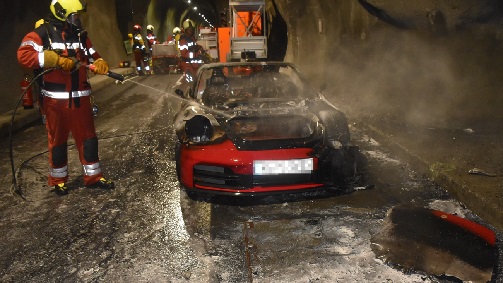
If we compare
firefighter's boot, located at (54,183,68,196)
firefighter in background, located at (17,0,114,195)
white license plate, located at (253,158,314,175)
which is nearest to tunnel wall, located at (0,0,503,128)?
white license plate, located at (253,158,314,175)

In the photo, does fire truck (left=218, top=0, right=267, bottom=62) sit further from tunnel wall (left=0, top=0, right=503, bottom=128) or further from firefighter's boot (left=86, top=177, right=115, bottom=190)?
firefighter's boot (left=86, top=177, right=115, bottom=190)

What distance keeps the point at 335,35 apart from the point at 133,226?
8.85 meters

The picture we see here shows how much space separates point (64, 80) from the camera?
3.80 metres

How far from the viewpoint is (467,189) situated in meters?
3.58

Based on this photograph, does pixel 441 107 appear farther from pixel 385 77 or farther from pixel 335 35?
pixel 335 35

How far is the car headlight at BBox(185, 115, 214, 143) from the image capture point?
3599 mm

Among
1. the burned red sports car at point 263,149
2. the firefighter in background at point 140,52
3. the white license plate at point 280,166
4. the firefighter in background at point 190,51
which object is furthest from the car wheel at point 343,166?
the firefighter in background at point 140,52

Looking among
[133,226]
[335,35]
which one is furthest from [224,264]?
[335,35]

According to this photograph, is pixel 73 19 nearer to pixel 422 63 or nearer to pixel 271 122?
pixel 271 122

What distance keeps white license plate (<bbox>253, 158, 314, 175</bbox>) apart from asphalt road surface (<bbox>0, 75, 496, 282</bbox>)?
1.41 ft

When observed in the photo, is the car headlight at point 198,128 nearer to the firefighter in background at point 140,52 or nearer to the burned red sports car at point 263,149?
the burned red sports car at point 263,149

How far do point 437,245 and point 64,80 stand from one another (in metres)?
3.79

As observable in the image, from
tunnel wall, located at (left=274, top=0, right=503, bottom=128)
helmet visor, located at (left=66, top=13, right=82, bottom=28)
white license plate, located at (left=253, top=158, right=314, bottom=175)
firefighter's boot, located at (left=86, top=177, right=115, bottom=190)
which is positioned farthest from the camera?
tunnel wall, located at (left=274, top=0, right=503, bottom=128)

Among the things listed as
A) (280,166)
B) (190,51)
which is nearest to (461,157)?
(280,166)
